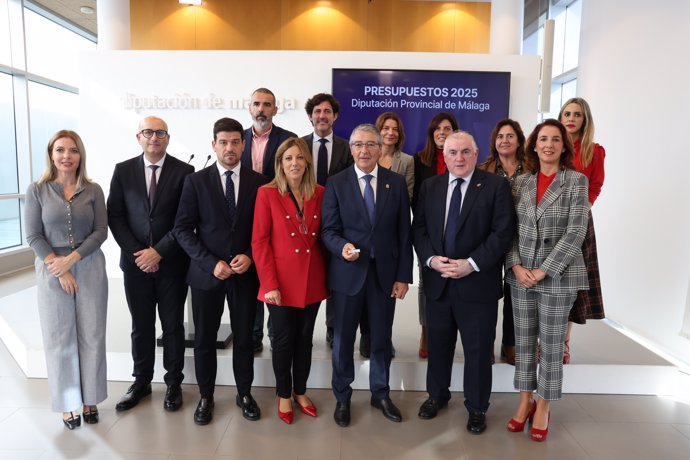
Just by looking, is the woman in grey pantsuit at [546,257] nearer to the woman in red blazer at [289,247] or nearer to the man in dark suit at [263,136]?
the woman in red blazer at [289,247]

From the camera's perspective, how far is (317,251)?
292cm

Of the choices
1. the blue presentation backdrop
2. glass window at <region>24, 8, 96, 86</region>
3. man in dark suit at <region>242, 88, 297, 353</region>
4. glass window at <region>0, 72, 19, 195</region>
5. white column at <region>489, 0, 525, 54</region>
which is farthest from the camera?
glass window at <region>24, 8, 96, 86</region>

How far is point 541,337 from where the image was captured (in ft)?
9.33

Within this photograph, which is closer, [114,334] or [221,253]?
[221,253]

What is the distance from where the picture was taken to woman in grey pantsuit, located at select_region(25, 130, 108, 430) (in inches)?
108

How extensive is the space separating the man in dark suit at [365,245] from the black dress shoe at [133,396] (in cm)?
137

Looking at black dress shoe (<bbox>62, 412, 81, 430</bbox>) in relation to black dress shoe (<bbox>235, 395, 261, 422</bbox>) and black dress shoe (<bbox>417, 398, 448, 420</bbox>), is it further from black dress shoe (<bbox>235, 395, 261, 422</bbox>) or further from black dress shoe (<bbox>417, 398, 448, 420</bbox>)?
black dress shoe (<bbox>417, 398, 448, 420</bbox>)

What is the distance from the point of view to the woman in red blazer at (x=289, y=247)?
2801mm

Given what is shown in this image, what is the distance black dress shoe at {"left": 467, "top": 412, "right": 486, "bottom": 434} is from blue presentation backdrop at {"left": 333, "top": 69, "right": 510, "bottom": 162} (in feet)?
12.9

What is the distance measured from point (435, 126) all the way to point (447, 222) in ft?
3.41

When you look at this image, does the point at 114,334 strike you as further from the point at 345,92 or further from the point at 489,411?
the point at 345,92

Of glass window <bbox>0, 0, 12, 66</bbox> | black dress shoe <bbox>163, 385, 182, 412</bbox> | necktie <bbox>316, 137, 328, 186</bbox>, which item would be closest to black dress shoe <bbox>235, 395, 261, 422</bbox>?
black dress shoe <bbox>163, 385, 182, 412</bbox>

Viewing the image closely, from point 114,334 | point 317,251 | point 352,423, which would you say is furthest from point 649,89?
point 114,334

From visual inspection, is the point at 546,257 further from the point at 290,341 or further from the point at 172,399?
the point at 172,399
